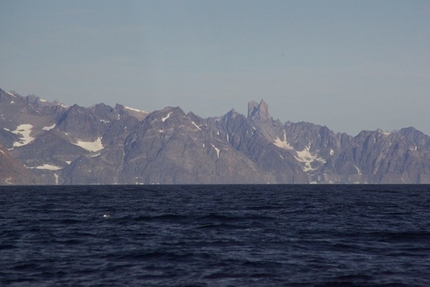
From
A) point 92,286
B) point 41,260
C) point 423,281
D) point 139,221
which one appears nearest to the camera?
point 92,286

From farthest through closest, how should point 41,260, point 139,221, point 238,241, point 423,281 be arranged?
point 139,221 < point 238,241 < point 41,260 < point 423,281

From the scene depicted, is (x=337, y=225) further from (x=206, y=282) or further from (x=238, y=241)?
(x=206, y=282)

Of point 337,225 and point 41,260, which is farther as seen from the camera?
Answer: point 337,225

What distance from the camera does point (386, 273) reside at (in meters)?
41.9

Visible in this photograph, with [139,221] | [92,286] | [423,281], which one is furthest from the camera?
[139,221]

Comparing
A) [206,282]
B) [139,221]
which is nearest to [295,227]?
[139,221]

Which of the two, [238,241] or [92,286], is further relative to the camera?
[238,241]

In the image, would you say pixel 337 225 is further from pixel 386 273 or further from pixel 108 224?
pixel 386 273

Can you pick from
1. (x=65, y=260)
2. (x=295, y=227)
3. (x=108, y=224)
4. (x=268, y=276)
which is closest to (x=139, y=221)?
(x=108, y=224)

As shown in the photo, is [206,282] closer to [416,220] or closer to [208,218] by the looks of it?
[208,218]

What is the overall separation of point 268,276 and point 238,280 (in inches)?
88.2

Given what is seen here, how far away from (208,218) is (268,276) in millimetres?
38768

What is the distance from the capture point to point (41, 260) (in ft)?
149

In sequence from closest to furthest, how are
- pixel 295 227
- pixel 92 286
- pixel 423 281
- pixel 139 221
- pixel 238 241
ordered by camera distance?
pixel 92 286, pixel 423 281, pixel 238 241, pixel 295 227, pixel 139 221
